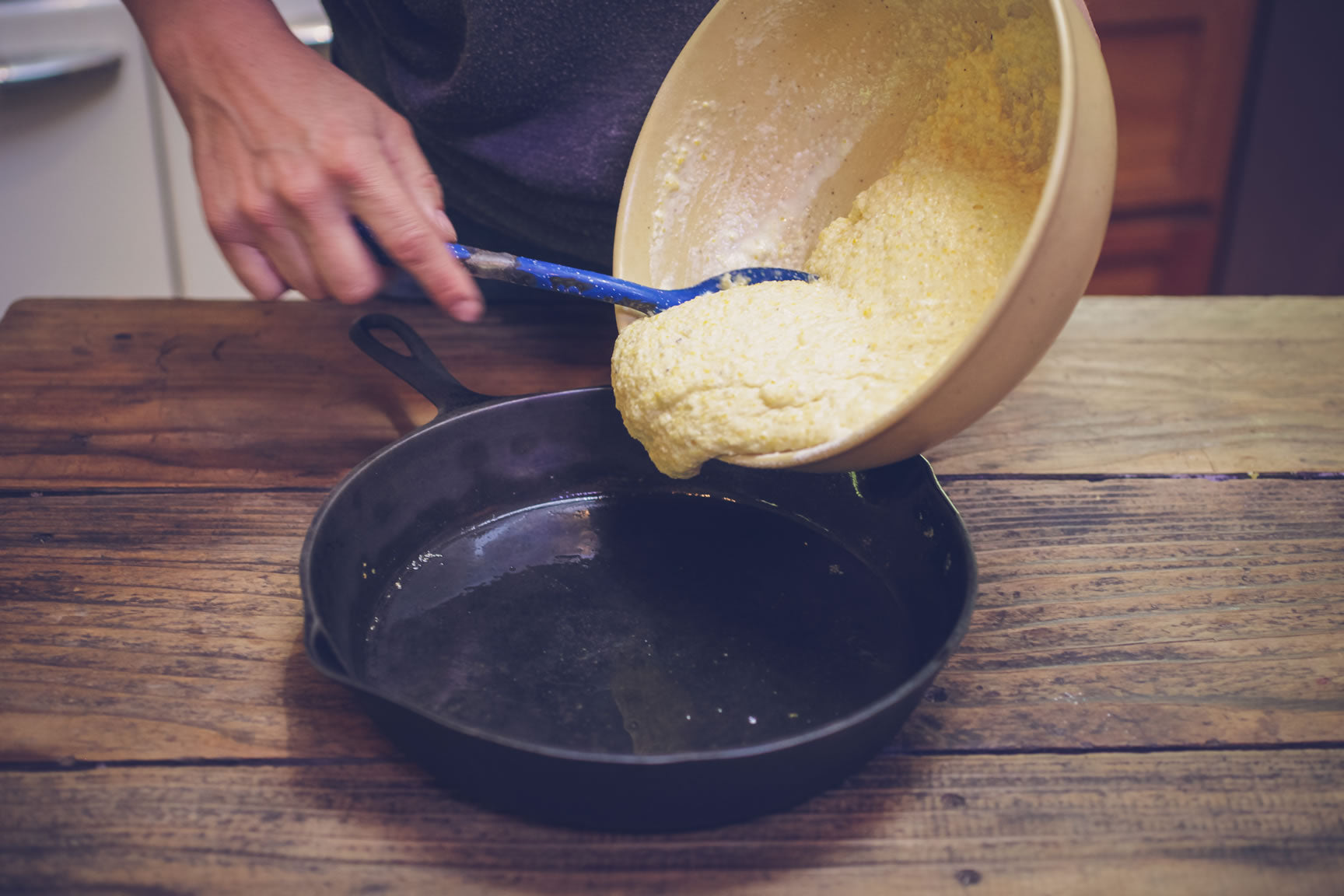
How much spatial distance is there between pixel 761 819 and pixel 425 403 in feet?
1.64

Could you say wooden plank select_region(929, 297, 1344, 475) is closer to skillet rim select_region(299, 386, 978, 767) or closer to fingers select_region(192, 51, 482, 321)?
skillet rim select_region(299, 386, 978, 767)

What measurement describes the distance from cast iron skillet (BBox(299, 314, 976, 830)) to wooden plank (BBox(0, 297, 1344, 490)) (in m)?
0.12

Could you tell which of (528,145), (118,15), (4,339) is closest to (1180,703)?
(528,145)

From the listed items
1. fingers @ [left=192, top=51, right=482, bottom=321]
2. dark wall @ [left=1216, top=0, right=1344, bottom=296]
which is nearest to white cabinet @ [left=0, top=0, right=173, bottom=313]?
fingers @ [left=192, top=51, right=482, bottom=321]

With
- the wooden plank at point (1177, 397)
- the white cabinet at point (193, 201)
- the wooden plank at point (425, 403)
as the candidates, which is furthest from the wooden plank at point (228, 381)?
the white cabinet at point (193, 201)

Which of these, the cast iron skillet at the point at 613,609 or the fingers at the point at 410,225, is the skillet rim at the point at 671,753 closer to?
the cast iron skillet at the point at 613,609

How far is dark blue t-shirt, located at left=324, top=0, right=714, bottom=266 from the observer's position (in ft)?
2.53

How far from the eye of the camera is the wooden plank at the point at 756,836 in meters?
0.47

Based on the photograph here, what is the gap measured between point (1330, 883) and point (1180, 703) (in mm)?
117

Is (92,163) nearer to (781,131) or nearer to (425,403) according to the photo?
(425,403)

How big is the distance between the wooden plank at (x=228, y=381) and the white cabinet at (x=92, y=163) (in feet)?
1.85

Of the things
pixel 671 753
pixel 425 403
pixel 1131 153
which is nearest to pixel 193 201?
pixel 425 403

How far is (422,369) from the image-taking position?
75cm

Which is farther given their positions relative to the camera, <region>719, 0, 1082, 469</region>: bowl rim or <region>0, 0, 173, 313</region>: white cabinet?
<region>0, 0, 173, 313</region>: white cabinet
